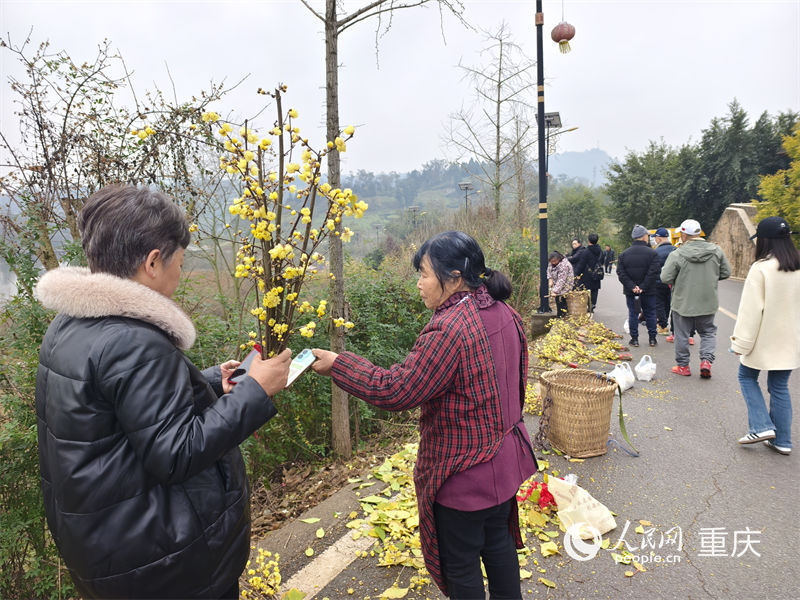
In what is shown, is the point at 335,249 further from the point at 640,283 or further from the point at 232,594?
the point at 640,283

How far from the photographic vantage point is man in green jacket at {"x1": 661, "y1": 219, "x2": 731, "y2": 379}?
5699 millimetres

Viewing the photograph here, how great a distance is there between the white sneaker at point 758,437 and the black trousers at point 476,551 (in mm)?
3135

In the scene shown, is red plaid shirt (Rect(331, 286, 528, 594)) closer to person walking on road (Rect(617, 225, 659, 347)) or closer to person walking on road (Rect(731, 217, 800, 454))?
person walking on road (Rect(731, 217, 800, 454))

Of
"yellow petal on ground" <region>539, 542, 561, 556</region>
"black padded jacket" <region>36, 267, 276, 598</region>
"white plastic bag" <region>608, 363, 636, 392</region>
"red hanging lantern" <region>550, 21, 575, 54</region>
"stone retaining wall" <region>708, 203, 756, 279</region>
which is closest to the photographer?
"black padded jacket" <region>36, 267, 276, 598</region>

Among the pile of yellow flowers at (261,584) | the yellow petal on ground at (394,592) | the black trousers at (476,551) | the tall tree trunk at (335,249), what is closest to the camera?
the black trousers at (476,551)

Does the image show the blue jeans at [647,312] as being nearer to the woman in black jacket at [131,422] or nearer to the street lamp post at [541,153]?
the street lamp post at [541,153]

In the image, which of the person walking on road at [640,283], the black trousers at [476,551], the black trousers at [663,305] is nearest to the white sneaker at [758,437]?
the black trousers at [476,551]

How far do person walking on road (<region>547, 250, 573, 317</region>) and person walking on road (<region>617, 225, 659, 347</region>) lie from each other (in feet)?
5.21

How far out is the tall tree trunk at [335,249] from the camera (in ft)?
11.0

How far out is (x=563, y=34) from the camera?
7715 mm

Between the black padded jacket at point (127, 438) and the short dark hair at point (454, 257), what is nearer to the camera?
the black padded jacket at point (127, 438)

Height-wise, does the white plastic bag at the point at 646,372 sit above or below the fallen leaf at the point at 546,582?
above

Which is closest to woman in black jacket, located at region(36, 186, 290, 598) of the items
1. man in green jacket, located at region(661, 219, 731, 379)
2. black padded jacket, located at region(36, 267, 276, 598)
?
black padded jacket, located at region(36, 267, 276, 598)

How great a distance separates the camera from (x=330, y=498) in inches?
134
